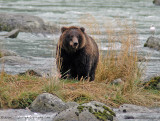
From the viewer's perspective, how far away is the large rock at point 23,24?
1798cm

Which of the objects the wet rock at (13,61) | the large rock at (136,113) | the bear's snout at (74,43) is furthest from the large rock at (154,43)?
the large rock at (136,113)

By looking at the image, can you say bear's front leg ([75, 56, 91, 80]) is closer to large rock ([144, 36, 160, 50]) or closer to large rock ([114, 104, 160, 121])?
large rock ([114, 104, 160, 121])

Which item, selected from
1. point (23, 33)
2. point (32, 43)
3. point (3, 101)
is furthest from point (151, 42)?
point (3, 101)

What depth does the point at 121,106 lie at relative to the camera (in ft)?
18.7

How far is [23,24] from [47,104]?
1307 cm

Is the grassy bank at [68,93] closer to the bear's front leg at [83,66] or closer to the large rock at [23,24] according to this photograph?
the bear's front leg at [83,66]

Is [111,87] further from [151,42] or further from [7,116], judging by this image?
[151,42]

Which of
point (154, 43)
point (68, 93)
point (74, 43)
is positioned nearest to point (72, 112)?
point (68, 93)

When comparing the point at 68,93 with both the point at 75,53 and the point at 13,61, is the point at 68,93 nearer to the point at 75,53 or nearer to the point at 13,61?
the point at 75,53

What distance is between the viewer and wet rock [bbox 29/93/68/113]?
544cm

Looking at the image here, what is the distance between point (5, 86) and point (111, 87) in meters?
1.93

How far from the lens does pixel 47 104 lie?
5457mm

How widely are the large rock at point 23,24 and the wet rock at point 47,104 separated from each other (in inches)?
495

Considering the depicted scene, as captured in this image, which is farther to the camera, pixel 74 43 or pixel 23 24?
pixel 23 24
